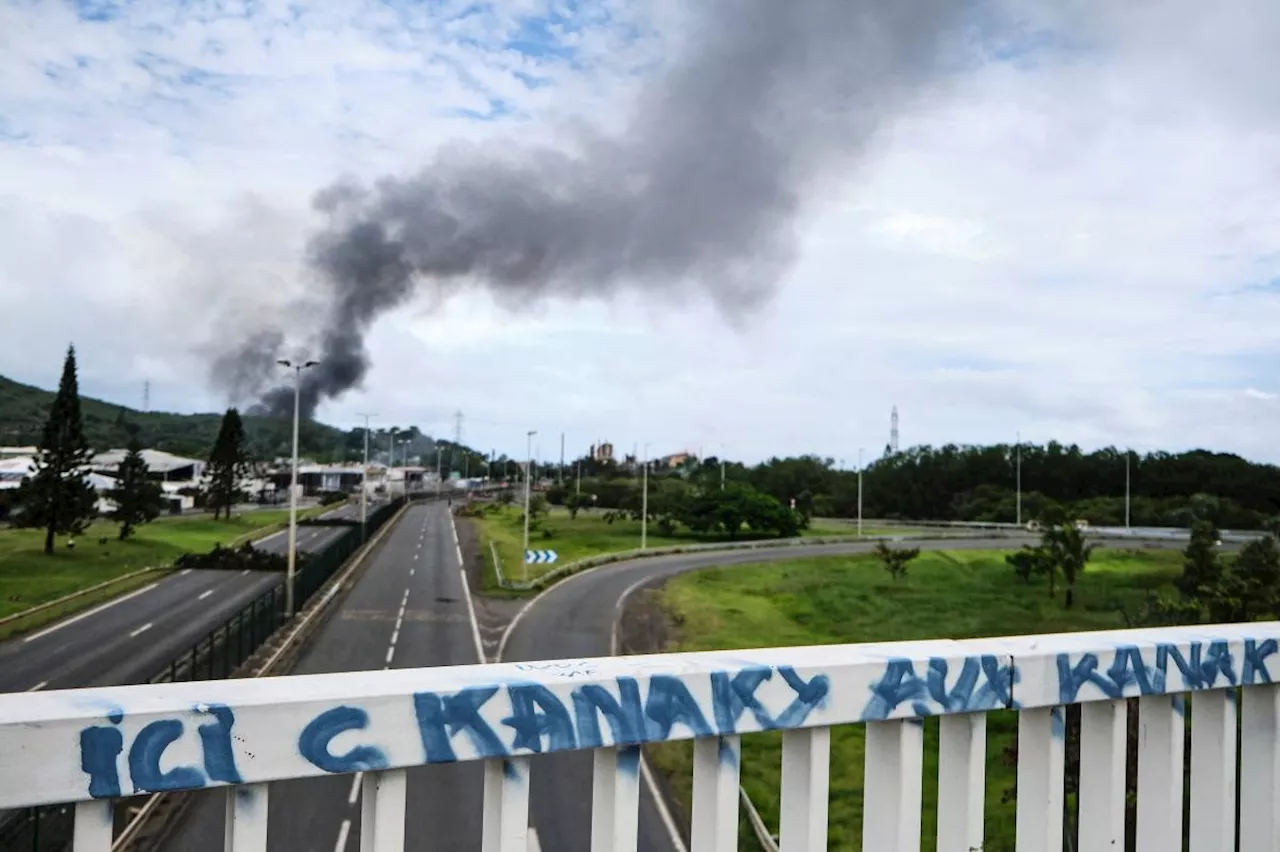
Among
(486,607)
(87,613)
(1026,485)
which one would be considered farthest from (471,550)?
(1026,485)

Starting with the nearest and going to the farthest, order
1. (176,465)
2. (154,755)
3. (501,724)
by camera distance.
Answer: (154,755), (501,724), (176,465)

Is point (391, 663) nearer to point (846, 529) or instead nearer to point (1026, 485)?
point (846, 529)

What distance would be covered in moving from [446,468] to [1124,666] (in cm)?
13084

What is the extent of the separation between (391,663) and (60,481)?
13.2 m

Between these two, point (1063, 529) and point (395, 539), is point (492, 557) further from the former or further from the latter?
point (1063, 529)

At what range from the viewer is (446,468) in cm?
12962

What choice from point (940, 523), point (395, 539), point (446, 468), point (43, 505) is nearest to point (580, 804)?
point (43, 505)

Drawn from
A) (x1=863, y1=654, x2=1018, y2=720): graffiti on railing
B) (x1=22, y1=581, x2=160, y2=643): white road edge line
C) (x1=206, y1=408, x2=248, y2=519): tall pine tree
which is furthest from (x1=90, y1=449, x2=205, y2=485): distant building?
(x1=863, y1=654, x2=1018, y2=720): graffiti on railing

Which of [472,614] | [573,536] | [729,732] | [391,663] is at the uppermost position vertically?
[729,732]

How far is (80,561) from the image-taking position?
26.4 metres

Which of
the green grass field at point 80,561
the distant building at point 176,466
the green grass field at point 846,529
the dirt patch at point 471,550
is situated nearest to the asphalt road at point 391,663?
the dirt patch at point 471,550

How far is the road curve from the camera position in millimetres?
9859

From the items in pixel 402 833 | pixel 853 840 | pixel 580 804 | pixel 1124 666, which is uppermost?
pixel 1124 666

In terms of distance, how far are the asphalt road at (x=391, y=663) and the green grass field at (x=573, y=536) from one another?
2209mm
